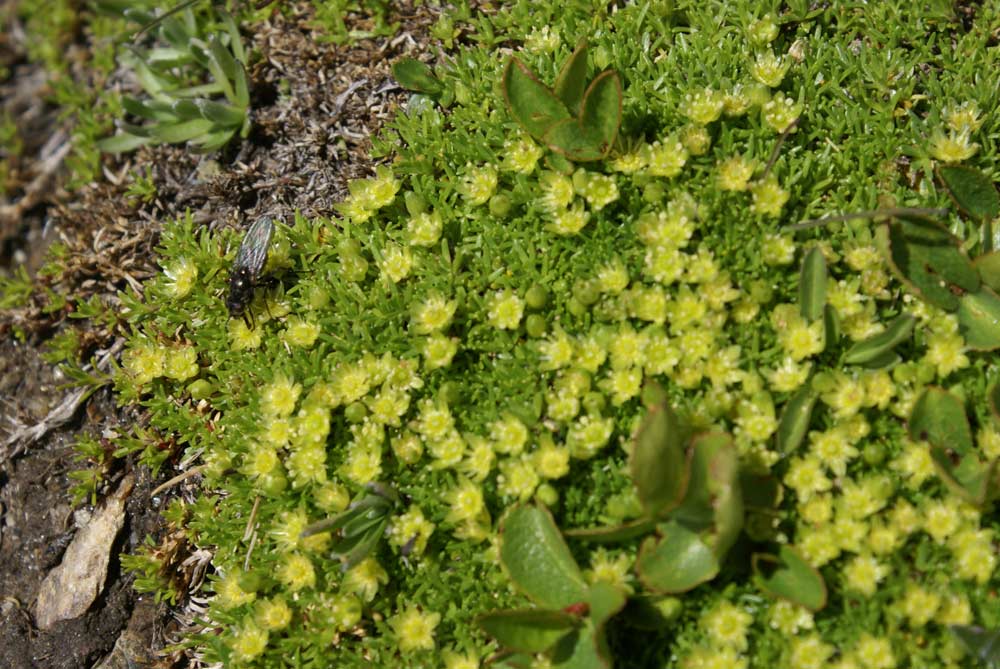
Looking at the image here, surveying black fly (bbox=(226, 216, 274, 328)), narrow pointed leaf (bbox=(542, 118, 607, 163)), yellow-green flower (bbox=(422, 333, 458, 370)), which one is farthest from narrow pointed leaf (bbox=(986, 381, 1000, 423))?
black fly (bbox=(226, 216, 274, 328))

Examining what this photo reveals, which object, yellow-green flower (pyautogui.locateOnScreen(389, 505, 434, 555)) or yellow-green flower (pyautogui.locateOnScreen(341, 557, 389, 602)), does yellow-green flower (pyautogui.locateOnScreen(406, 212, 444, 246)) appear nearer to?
yellow-green flower (pyautogui.locateOnScreen(389, 505, 434, 555))

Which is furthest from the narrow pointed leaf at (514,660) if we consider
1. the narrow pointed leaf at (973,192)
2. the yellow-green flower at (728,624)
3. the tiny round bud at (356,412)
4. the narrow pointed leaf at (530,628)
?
the narrow pointed leaf at (973,192)

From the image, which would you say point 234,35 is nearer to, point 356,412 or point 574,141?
point 574,141

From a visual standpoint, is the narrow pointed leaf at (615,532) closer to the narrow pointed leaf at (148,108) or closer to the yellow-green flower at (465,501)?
the yellow-green flower at (465,501)

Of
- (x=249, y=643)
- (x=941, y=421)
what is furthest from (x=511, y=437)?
(x=941, y=421)

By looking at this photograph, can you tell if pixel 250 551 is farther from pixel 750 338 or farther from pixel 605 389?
pixel 750 338

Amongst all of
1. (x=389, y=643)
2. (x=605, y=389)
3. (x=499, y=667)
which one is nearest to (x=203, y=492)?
(x=389, y=643)
